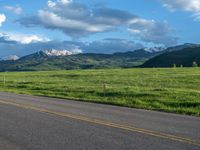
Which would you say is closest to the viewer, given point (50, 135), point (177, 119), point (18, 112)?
point (50, 135)

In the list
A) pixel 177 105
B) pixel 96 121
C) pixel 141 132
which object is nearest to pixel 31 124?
pixel 96 121

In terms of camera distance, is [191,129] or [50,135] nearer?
[50,135]

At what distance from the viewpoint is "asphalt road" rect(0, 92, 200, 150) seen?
32.9 feet

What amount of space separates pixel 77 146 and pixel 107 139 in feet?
3.58

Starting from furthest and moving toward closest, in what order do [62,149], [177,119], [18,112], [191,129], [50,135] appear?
[18,112], [177,119], [191,129], [50,135], [62,149]

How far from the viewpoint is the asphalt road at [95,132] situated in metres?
10.0

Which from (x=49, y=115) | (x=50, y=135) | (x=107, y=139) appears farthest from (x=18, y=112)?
(x=107, y=139)

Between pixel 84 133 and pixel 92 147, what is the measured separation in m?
2.06

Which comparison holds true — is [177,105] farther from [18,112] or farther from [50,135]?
[50,135]

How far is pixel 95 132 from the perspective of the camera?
11938mm

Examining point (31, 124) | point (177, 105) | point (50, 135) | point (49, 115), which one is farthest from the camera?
point (177, 105)

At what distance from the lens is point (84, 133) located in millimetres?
11805

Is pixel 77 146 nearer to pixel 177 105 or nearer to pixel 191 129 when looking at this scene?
pixel 191 129

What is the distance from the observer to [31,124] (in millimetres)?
13922
